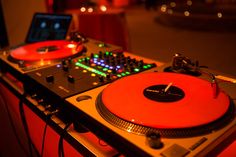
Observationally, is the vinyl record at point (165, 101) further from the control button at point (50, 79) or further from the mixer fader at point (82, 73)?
the control button at point (50, 79)

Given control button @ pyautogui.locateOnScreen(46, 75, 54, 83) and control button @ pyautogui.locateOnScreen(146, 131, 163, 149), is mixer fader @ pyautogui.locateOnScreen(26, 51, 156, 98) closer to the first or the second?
control button @ pyautogui.locateOnScreen(46, 75, 54, 83)

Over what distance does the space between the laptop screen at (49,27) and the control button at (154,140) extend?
3.18 ft

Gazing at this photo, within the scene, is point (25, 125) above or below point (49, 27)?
below

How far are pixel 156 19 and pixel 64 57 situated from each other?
564cm

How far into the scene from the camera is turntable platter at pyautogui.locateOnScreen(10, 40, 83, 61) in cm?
112

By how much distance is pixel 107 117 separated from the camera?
2.17 feet

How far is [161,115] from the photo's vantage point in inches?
24.2

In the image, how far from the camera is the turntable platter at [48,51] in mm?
1125

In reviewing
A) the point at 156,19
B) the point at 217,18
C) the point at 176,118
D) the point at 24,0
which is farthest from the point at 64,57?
the point at 156,19

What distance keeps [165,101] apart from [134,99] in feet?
0.26

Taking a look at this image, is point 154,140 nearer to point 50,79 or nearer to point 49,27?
point 50,79

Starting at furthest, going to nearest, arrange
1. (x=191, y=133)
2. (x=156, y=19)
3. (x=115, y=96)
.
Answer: (x=156, y=19)
(x=115, y=96)
(x=191, y=133)

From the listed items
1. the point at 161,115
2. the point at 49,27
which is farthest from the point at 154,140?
the point at 49,27

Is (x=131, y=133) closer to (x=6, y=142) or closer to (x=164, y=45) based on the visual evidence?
(x=6, y=142)
